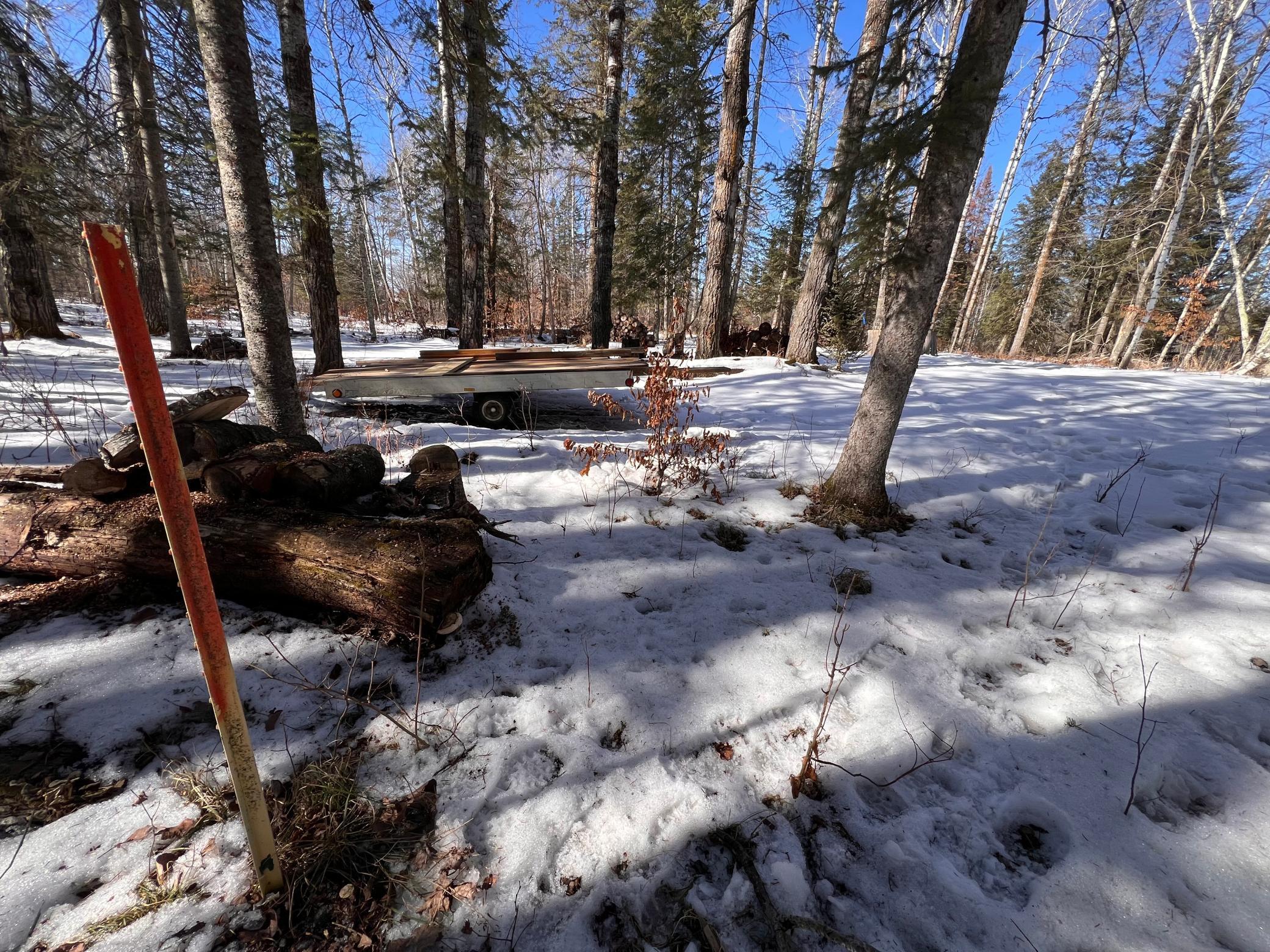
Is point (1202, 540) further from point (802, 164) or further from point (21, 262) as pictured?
point (21, 262)

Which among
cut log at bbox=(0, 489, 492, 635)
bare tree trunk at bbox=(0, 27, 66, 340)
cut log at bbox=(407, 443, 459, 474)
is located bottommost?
cut log at bbox=(0, 489, 492, 635)

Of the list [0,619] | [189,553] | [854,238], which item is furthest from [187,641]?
[854,238]

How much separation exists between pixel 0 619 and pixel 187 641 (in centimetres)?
85

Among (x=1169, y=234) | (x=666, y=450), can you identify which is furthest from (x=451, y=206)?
(x=1169, y=234)

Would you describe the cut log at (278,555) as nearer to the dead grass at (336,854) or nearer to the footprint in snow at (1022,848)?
the dead grass at (336,854)

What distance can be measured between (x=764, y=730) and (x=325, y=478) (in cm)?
257

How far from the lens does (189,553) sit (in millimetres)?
1015

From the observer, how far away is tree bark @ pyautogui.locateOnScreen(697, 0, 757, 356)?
7.81m

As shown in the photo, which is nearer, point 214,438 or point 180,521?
point 180,521

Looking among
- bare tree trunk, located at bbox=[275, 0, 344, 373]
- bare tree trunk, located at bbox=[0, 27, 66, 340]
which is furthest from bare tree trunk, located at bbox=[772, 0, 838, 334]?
bare tree trunk, located at bbox=[0, 27, 66, 340]

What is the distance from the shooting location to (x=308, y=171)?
18.4ft

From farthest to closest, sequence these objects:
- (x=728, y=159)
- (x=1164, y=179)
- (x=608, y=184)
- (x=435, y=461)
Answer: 1. (x=1164, y=179)
2. (x=608, y=184)
3. (x=728, y=159)
4. (x=435, y=461)

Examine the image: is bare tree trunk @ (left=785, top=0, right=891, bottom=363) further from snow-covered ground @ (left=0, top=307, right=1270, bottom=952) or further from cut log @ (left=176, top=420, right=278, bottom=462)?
cut log @ (left=176, top=420, right=278, bottom=462)

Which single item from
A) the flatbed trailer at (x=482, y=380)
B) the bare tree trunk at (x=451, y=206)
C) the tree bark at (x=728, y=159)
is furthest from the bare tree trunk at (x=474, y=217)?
the tree bark at (x=728, y=159)
